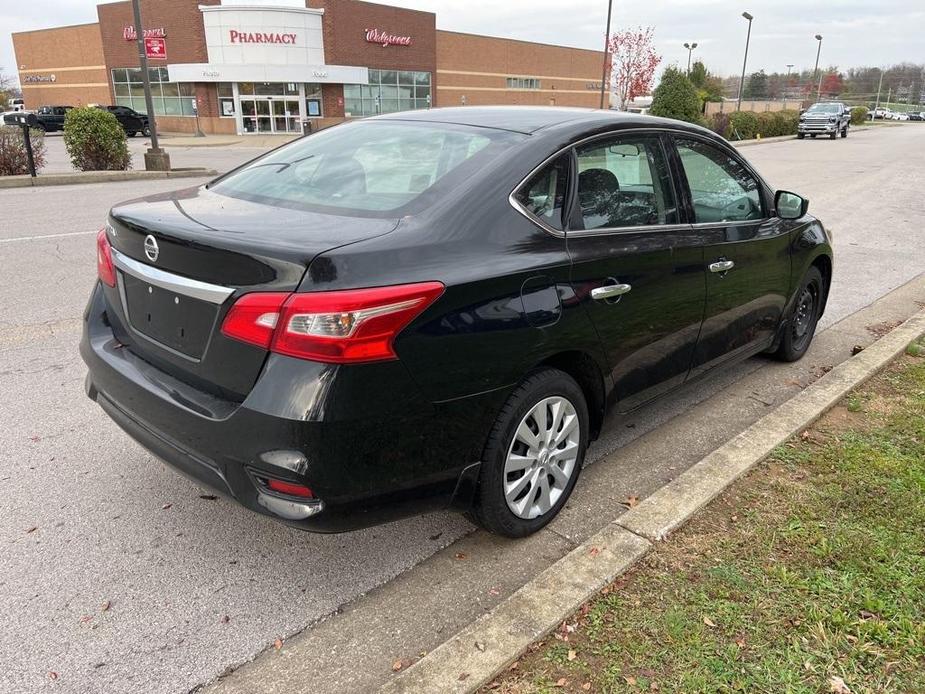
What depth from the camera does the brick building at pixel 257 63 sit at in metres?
41.8

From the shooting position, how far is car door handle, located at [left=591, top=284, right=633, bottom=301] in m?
2.92

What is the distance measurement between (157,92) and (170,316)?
48.4 meters

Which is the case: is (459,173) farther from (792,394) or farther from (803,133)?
(803,133)

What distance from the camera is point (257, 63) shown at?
41812 millimetres

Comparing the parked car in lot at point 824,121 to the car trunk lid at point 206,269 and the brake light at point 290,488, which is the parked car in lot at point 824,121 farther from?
the brake light at point 290,488

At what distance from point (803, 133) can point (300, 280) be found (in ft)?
143

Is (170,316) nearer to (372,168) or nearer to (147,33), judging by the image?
(372,168)

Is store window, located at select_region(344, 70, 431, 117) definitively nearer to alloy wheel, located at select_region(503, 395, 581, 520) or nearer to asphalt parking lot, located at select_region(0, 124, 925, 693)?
asphalt parking lot, located at select_region(0, 124, 925, 693)

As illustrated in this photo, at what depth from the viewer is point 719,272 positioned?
3.76m

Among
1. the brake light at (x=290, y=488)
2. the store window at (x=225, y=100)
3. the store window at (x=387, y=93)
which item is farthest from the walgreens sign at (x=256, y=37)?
the brake light at (x=290, y=488)

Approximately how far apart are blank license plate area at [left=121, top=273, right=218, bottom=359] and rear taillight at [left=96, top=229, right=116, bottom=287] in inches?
6.1


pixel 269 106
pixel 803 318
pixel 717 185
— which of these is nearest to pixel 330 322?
pixel 717 185

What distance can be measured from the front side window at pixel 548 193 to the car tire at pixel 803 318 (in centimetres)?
257

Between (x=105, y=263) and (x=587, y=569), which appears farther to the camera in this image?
(x=105, y=263)
